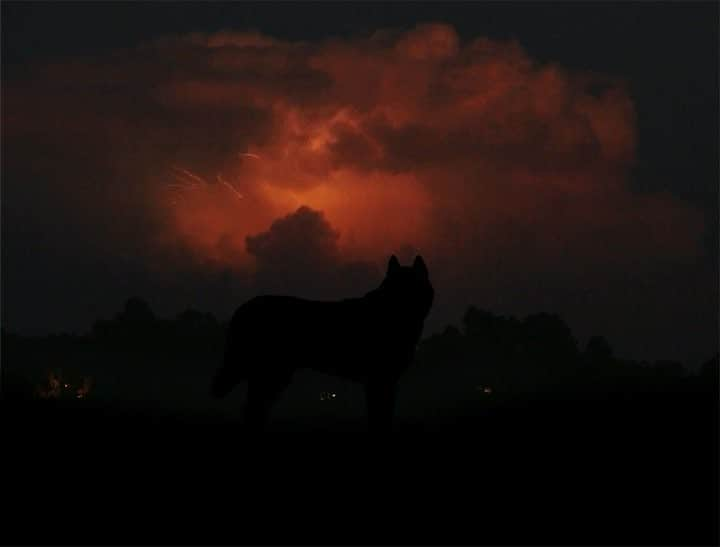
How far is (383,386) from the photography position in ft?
51.6

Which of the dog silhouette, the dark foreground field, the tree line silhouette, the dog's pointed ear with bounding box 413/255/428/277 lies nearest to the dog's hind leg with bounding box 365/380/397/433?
the dog silhouette

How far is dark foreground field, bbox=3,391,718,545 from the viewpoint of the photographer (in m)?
11.0

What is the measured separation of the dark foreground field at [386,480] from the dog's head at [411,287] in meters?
2.43

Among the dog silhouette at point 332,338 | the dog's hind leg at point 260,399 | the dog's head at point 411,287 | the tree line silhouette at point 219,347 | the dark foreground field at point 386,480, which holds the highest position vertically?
the tree line silhouette at point 219,347

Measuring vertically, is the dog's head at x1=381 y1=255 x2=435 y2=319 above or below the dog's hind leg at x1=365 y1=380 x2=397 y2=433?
above

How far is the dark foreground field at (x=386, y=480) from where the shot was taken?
10977 millimetres

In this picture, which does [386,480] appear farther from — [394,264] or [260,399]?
[394,264]

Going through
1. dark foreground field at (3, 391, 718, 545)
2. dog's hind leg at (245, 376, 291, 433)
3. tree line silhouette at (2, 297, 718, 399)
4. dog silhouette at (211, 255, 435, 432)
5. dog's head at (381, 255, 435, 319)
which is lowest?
dark foreground field at (3, 391, 718, 545)

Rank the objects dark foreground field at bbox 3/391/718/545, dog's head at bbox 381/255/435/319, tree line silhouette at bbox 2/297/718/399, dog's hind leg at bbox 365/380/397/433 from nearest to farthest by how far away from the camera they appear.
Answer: dark foreground field at bbox 3/391/718/545
dog's hind leg at bbox 365/380/397/433
dog's head at bbox 381/255/435/319
tree line silhouette at bbox 2/297/718/399

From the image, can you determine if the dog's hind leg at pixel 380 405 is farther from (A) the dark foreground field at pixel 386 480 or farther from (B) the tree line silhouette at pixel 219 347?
(B) the tree line silhouette at pixel 219 347

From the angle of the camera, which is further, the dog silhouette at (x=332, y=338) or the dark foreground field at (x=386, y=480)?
the dog silhouette at (x=332, y=338)

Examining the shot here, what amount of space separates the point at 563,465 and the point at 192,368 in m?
78.2

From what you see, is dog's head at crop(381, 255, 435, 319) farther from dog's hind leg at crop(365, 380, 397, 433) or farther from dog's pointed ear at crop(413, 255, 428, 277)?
dog's hind leg at crop(365, 380, 397, 433)

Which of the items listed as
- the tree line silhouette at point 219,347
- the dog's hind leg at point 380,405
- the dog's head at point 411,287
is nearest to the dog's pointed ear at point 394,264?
the dog's head at point 411,287
